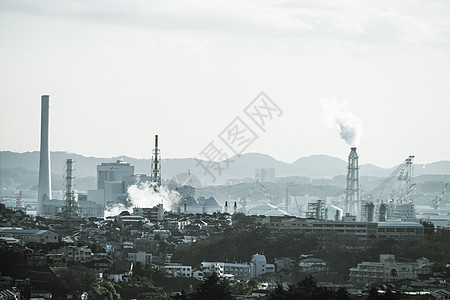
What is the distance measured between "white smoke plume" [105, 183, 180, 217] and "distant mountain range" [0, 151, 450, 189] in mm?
18030

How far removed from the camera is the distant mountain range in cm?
9139

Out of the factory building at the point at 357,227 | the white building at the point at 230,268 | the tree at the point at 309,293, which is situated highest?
the factory building at the point at 357,227

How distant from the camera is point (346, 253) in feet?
105

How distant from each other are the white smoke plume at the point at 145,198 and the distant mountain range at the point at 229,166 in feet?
59.2

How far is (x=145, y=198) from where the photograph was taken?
58.0 metres

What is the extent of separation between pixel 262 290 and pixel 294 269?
6151mm

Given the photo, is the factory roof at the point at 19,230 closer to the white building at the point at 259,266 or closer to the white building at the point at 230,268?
the white building at the point at 230,268

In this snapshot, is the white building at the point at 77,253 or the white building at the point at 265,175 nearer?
the white building at the point at 77,253

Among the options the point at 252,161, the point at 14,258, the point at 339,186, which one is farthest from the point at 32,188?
the point at 14,258

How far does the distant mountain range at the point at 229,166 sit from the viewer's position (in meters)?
91.4

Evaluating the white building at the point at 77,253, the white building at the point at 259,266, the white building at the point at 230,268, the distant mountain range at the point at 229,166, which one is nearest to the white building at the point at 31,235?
the white building at the point at 77,253

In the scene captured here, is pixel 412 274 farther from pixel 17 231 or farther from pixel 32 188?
pixel 32 188

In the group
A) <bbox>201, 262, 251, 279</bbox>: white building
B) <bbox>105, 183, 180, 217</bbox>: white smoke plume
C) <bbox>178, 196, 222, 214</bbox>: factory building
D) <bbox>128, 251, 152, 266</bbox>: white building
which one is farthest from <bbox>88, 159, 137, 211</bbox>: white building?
<bbox>201, 262, 251, 279</bbox>: white building

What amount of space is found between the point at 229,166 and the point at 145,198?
190 ft
